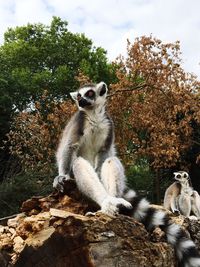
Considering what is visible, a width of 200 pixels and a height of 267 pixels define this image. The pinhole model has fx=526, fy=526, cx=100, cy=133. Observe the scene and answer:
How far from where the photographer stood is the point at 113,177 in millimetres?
7086

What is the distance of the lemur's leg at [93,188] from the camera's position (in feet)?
21.7

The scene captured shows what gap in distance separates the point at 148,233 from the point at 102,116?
223cm

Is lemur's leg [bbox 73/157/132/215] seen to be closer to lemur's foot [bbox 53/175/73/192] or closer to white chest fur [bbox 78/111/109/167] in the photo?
lemur's foot [bbox 53/175/73/192]

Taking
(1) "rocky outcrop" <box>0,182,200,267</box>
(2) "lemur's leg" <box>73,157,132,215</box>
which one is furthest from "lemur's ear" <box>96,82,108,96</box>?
(1) "rocky outcrop" <box>0,182,200,267</box>

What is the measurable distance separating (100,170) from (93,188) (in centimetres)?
81

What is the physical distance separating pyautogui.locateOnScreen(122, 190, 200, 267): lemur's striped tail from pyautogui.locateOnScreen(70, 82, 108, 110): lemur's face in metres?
1.86

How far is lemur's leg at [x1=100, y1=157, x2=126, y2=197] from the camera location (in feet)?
23.0

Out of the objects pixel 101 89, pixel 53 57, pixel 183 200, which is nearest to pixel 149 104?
pixel 183 200

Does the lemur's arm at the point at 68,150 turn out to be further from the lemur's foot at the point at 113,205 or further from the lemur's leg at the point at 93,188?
the lemur's foot at the point at 113,205

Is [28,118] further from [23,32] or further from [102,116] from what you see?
[23,32]

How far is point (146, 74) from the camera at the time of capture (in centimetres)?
1808

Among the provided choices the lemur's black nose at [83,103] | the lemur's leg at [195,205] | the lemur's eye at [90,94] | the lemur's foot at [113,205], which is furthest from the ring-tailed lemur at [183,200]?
the lemur's foot at [113,205]

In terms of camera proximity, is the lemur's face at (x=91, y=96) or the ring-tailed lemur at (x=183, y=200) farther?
the ring-tailed lemur at (x=183, y=200)

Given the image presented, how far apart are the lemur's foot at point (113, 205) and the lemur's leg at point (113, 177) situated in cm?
22
